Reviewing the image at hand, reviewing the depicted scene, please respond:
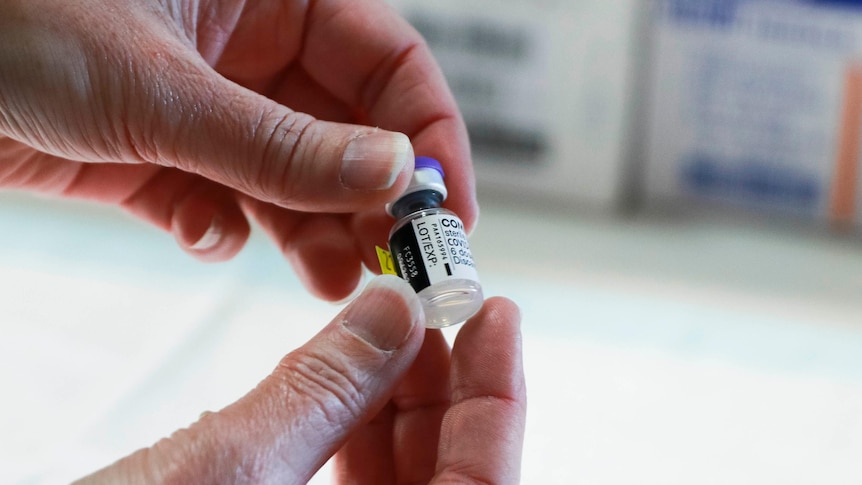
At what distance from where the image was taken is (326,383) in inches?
23.3

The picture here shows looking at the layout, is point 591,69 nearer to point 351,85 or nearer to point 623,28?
point 623,28

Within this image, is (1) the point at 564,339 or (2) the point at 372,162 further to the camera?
(1) the point at 564,339

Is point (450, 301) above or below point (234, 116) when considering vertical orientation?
below

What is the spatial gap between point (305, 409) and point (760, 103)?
0.83 m

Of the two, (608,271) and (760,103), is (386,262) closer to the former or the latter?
(608,271)

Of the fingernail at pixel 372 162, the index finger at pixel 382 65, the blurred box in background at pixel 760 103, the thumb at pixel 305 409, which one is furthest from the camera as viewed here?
the blurred box in background at pixel 760 103

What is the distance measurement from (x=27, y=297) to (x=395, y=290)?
673 millimetres

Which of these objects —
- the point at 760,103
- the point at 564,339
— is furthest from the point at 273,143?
the point at 760,103

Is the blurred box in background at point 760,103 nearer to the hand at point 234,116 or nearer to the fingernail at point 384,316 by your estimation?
the hand at point 234,116

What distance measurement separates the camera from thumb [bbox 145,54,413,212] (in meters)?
0.64

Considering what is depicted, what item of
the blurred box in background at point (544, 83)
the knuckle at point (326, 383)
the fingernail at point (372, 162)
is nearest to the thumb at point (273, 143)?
the fingernail at point (372, 162)

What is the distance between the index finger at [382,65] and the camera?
2.85ft

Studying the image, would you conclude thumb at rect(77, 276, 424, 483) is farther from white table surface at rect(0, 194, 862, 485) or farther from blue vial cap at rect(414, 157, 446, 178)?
white table surface at rect(0, 194, 862, 485)

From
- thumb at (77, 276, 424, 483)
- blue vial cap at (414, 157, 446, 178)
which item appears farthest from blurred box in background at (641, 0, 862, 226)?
thumb at (77, 276, 424, 483)
